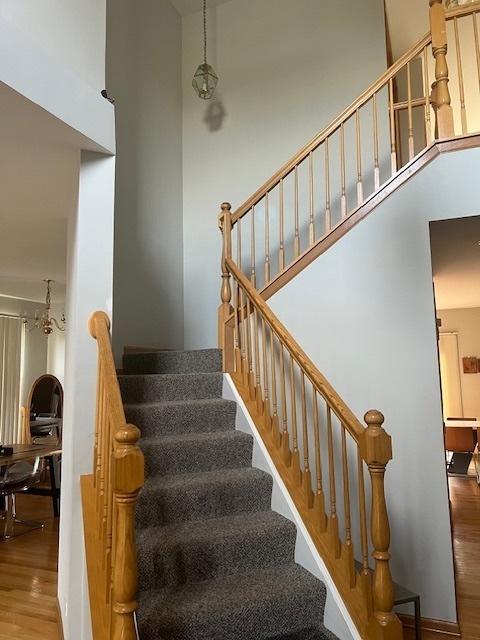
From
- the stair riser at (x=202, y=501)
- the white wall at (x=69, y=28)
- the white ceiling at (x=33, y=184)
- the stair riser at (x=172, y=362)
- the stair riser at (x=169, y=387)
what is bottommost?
the stair riser at (x=202, y=501)

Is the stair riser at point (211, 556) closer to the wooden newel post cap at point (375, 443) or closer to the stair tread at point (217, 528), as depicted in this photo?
the stair tread at point (217, 528)

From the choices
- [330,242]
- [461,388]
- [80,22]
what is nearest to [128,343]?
[330,242]

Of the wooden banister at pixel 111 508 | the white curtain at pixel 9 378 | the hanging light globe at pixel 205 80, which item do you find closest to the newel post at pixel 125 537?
the wooden banister at pixel 111 508

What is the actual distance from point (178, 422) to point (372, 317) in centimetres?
144

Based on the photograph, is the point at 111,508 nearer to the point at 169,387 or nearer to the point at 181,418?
the point at 181,418

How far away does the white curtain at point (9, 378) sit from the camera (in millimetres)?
7074

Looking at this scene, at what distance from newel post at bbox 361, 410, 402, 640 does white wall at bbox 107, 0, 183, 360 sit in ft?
9.12

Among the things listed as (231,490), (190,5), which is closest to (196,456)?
(231,490)

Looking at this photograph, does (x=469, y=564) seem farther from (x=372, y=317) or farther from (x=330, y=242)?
(x=330, y=242)

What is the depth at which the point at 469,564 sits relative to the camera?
12.2 feet

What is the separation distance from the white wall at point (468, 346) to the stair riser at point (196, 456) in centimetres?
663

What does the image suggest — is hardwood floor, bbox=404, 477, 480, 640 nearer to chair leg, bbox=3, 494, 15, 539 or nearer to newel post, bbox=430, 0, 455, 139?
newel post, bbox=430, 0, 455, 139

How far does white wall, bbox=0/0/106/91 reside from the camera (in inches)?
83.5

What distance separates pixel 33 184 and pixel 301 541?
8.59 feet
